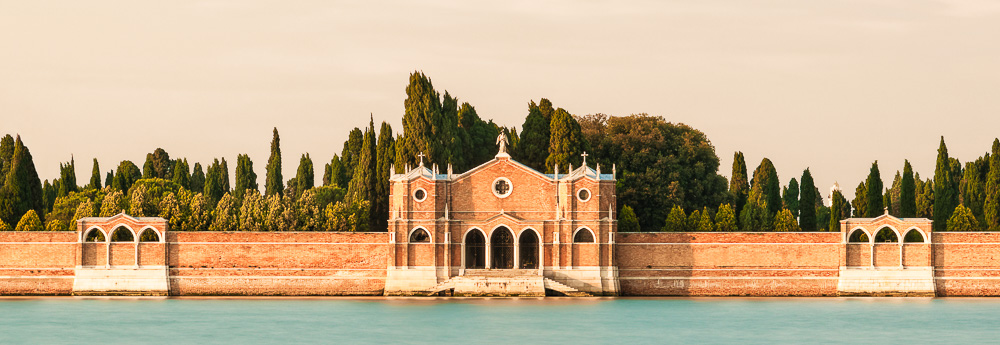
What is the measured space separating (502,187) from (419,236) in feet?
10.0

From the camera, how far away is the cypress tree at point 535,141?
55594 millimetres

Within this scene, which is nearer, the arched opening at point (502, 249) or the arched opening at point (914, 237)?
the arched opening at point (502, 249)

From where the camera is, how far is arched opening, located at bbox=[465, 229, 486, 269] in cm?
4656

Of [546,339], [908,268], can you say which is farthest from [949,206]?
[546,339]

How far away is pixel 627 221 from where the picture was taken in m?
51.1

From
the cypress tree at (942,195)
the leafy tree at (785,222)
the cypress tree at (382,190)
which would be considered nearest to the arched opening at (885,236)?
the leafy tree at (785,222)

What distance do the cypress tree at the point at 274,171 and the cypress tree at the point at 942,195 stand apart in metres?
27.2

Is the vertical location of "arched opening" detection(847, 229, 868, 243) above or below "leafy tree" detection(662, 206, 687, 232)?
below

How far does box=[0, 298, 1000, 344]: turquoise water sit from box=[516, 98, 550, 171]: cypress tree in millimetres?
10893

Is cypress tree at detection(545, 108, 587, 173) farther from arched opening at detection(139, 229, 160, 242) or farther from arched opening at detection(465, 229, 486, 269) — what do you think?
arched opening at detection(139, 229, 160, 242)

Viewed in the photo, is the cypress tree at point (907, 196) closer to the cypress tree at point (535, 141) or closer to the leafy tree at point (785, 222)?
the leafy tree at point (785, 222)

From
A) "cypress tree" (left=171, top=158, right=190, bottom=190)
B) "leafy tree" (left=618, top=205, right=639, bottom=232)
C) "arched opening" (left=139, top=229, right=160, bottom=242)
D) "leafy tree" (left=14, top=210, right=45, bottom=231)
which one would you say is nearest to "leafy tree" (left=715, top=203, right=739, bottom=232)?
"leafy tree" (left=618, top=205, right=639, bottom=232)

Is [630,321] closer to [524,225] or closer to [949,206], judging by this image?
[524,225]

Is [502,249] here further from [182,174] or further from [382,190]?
[182,174]
